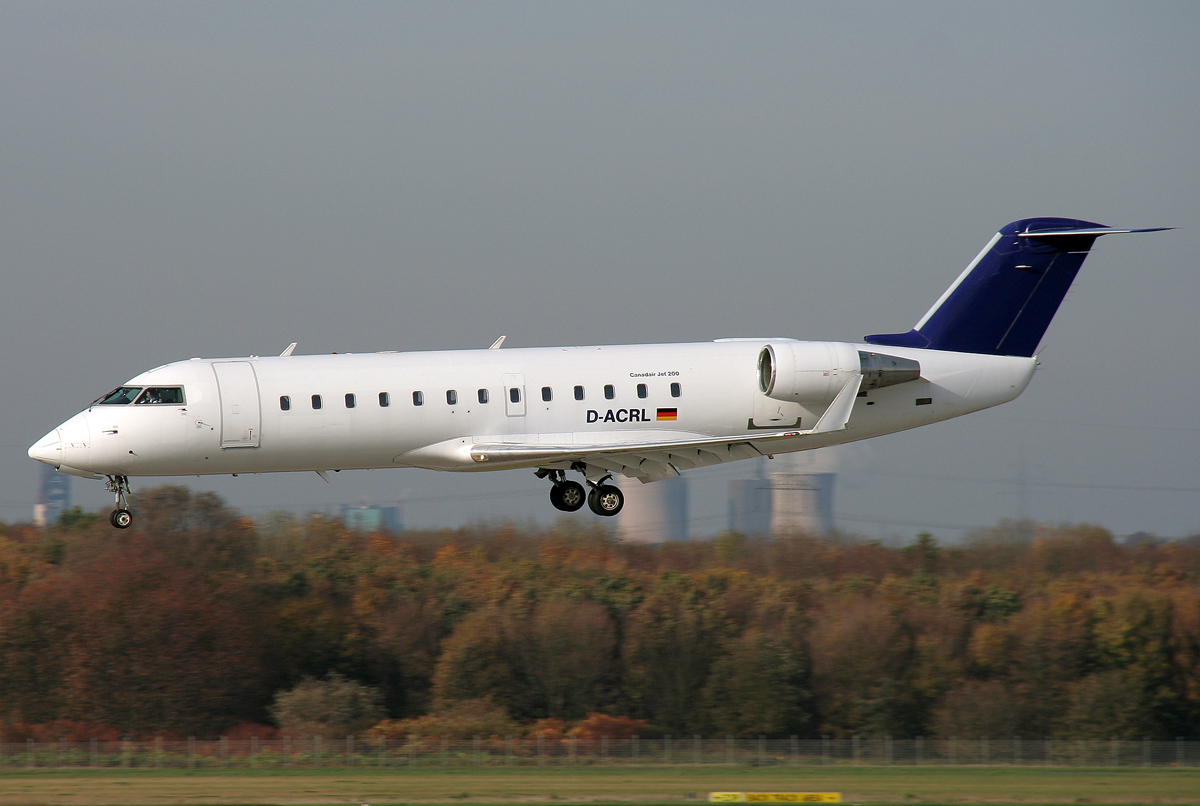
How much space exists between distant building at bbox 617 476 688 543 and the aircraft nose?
60106 mm

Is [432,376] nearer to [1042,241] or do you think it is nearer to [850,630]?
[1042,241]

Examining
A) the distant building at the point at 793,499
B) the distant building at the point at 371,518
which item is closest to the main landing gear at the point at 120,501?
the distant building at the point at 371,518

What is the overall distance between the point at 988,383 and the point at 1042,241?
427 centimetres

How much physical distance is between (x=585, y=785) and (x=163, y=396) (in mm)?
21372

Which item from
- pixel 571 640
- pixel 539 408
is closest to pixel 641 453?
pixel 539 408

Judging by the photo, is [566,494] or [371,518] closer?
[566,494]

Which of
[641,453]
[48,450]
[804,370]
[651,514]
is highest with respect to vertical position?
[804,370]

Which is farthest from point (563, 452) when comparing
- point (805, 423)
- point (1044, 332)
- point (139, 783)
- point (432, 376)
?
point (139, 783)

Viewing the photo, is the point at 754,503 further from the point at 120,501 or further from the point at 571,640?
the point at 120,501

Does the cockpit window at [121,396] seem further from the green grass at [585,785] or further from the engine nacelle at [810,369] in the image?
the engine nacelle at [810,369]

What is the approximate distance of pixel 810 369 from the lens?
3188 centimetres

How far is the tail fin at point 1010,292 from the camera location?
3497cm

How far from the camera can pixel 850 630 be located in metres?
74.8

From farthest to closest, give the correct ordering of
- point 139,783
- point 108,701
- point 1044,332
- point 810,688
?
1. point 810,688
2. point 108,701
3. point 139,783
4. point 1044,332
